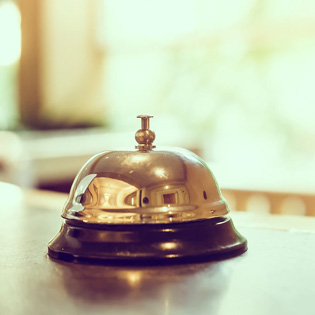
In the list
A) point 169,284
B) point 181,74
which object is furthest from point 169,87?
point 169,284

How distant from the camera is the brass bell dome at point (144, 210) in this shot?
810mm

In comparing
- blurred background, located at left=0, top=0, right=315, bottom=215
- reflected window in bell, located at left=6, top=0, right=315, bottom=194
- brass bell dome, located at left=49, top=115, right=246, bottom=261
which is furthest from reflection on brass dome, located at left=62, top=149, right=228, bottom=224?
reflected window in bell, located at left=6, top=0, right=315, bottom=194

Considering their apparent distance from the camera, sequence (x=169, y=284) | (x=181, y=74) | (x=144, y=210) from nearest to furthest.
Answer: (x=169, y=284) → (x=144, y=210) → (x=181, y=74)

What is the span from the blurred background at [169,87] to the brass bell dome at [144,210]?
2.73m

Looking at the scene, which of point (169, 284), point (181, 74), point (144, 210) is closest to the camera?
point (169, 284)

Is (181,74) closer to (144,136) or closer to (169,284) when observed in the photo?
(144,136)

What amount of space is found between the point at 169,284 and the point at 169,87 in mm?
4280

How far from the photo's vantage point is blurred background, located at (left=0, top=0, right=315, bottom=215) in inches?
153

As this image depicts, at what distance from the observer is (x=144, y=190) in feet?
2.69

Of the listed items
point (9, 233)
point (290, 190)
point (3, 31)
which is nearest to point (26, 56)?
point (3, 31)

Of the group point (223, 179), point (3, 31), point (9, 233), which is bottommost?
point (223, 179)

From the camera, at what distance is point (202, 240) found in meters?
0.83

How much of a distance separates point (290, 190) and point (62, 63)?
2.46 metres

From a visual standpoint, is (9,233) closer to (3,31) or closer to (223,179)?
(223,179)
